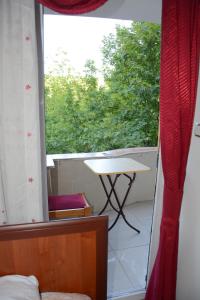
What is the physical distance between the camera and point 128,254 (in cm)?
228

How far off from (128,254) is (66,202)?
0.78m

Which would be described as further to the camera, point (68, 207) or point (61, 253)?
point (68, 207)

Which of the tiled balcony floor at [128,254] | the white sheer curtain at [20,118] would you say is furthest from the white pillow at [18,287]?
the tiled balcony floor at [128,254]

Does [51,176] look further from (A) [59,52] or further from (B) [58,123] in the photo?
(A) [59,52]

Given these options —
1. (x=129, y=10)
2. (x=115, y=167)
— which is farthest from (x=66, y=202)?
(x=129, y=10)

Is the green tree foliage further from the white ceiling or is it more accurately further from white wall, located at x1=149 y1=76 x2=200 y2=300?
white wall, located at x1=149 y1=76 x2=200 y2=300

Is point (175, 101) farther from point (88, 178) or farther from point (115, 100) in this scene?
point (115, 100)

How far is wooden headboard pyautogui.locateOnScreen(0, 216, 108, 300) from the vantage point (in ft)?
3.60

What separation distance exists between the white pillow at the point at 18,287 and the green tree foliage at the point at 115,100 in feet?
6.93

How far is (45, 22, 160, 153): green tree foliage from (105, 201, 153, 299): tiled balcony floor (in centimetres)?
106

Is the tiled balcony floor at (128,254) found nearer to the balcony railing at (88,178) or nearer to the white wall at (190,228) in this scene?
the balcony railing at (88,178)

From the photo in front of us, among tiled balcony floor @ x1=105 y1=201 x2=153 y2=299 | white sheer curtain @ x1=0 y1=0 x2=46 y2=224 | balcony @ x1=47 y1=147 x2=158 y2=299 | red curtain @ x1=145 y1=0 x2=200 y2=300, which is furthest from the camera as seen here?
balcony @ x1=47 y1=147 x2=158 y2=299

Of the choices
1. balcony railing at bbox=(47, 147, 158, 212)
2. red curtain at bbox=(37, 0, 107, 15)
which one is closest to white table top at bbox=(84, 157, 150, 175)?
balcony railing at bbox=(47, 147, 158, 212)

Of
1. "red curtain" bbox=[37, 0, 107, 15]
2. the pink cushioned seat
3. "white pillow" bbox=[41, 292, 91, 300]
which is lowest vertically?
"white pillow" bbox=[41, 292, 91, 300]
